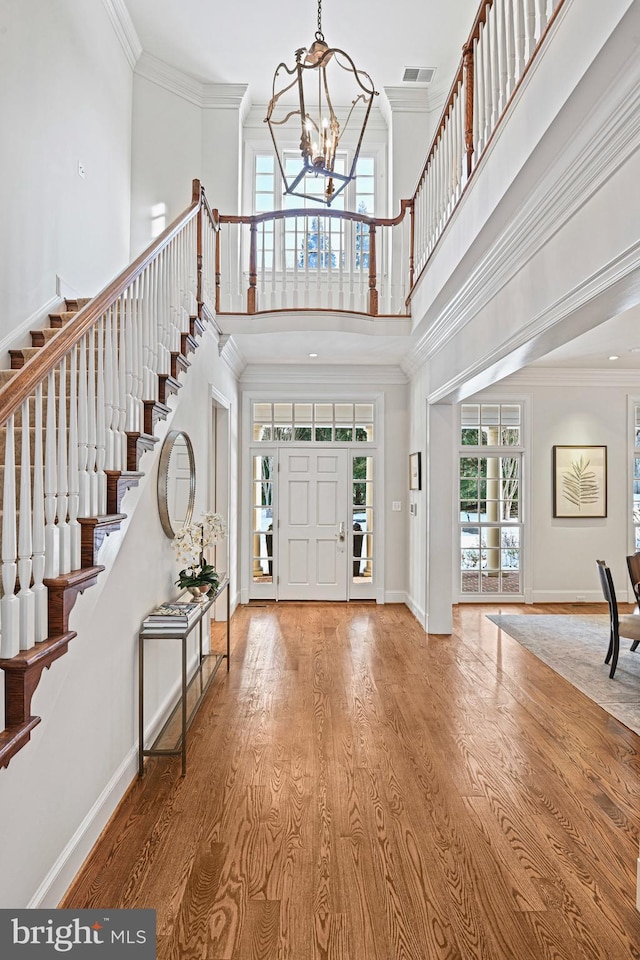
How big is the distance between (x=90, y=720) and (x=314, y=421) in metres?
5.38

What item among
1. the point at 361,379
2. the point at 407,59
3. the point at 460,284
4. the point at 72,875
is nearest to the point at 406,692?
the point at 72,875

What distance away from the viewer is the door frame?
7.30 meters

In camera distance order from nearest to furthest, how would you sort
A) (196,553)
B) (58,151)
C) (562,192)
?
(562,192)
(196,553)
(58,151)

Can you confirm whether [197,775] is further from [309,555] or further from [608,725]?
[309,555]

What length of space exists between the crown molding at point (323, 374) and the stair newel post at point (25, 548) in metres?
5.61

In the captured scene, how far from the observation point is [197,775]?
3.05m

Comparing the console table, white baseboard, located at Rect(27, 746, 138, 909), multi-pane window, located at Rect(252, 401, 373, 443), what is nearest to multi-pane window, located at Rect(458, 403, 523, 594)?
multi-pane window, located at Rect(252, 401, 373, 443)

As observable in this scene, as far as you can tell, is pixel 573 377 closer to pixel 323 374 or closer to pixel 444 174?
pixel 323 374

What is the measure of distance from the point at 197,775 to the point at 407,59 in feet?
→ 23.5

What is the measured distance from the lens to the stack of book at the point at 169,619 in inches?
125

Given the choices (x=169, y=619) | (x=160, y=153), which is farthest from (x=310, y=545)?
(x=160, y=153)

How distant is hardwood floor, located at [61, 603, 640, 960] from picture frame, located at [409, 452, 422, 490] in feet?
8.09

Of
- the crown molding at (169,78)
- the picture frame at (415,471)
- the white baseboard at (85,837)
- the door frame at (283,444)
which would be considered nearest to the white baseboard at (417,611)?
the door frame at (283,444)

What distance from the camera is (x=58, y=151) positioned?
454 cm
